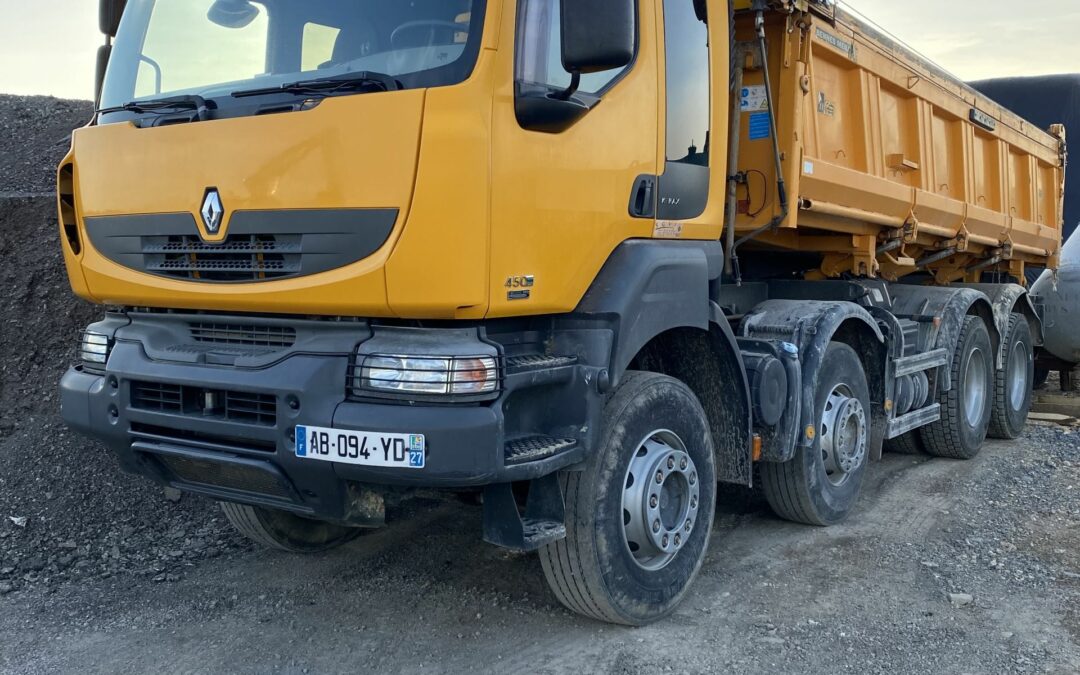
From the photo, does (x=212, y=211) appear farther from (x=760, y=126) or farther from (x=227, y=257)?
(x=760, y=126)

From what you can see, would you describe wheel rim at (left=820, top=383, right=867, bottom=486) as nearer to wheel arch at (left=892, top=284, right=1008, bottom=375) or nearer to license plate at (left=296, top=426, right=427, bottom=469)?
wheel arch at (left=892, top=284, right=1008, bottom=375)

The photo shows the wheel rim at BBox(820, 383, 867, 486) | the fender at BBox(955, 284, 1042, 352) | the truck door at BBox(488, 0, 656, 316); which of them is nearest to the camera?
the truck door at BBox(488, 0, 656, 316)

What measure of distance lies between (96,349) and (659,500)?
7.58 feet

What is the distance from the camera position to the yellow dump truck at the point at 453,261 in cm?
310

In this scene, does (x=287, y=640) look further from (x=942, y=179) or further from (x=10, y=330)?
(x=942, y=179)

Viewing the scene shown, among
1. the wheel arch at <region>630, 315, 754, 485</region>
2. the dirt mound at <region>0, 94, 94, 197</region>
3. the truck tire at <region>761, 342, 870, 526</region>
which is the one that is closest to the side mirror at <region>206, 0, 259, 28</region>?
the wheel arch at <region>630, 315, 754, 485</region>

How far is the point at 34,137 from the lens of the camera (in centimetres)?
953

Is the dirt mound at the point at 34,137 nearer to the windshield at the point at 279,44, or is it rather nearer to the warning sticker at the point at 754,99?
the windshield at the point at 279,44

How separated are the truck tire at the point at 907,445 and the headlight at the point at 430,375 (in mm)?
4993

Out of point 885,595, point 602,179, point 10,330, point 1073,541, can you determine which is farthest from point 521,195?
point 10,330

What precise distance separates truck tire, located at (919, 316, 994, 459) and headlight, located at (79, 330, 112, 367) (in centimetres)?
549

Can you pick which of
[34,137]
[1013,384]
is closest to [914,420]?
[1013,384]

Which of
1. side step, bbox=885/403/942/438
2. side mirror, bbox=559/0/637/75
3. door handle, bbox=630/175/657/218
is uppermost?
side mirror, bbox=559/0/637/75

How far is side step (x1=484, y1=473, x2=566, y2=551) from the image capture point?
340cm
